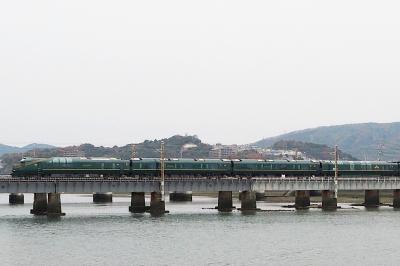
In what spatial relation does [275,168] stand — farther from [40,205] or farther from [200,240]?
[200,240]

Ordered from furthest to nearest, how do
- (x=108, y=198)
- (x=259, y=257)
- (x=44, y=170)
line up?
(x=108, y=198)
(x=44, y=170)
(x=259, y=257)

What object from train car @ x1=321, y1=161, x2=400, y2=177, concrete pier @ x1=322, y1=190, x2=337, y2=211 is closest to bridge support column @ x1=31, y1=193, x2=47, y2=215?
concrete pier @ x1=322, y1=190, x2=337, y2=211

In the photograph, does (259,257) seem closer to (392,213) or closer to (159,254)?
(159,254)

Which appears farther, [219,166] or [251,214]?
[219,166]

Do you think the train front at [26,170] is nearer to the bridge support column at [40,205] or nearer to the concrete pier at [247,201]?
the bridge support column at [40,205]

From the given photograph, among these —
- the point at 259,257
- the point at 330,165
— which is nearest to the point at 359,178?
the point at 330,165

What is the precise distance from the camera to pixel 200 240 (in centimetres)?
8338

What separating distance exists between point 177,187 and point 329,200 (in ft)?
99.3

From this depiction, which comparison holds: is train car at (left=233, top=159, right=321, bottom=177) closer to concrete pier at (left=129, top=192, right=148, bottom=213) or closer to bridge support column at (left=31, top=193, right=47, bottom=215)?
concrete pier at (left=129, top=192, right=148, bottom=213)

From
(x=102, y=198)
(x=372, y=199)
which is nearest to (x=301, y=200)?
(x=372, y=199)

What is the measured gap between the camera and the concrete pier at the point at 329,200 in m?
130

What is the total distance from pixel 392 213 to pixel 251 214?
25.1 meters

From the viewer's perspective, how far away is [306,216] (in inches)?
4572

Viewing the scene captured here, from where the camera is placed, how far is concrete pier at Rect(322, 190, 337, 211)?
13012 centimetres
